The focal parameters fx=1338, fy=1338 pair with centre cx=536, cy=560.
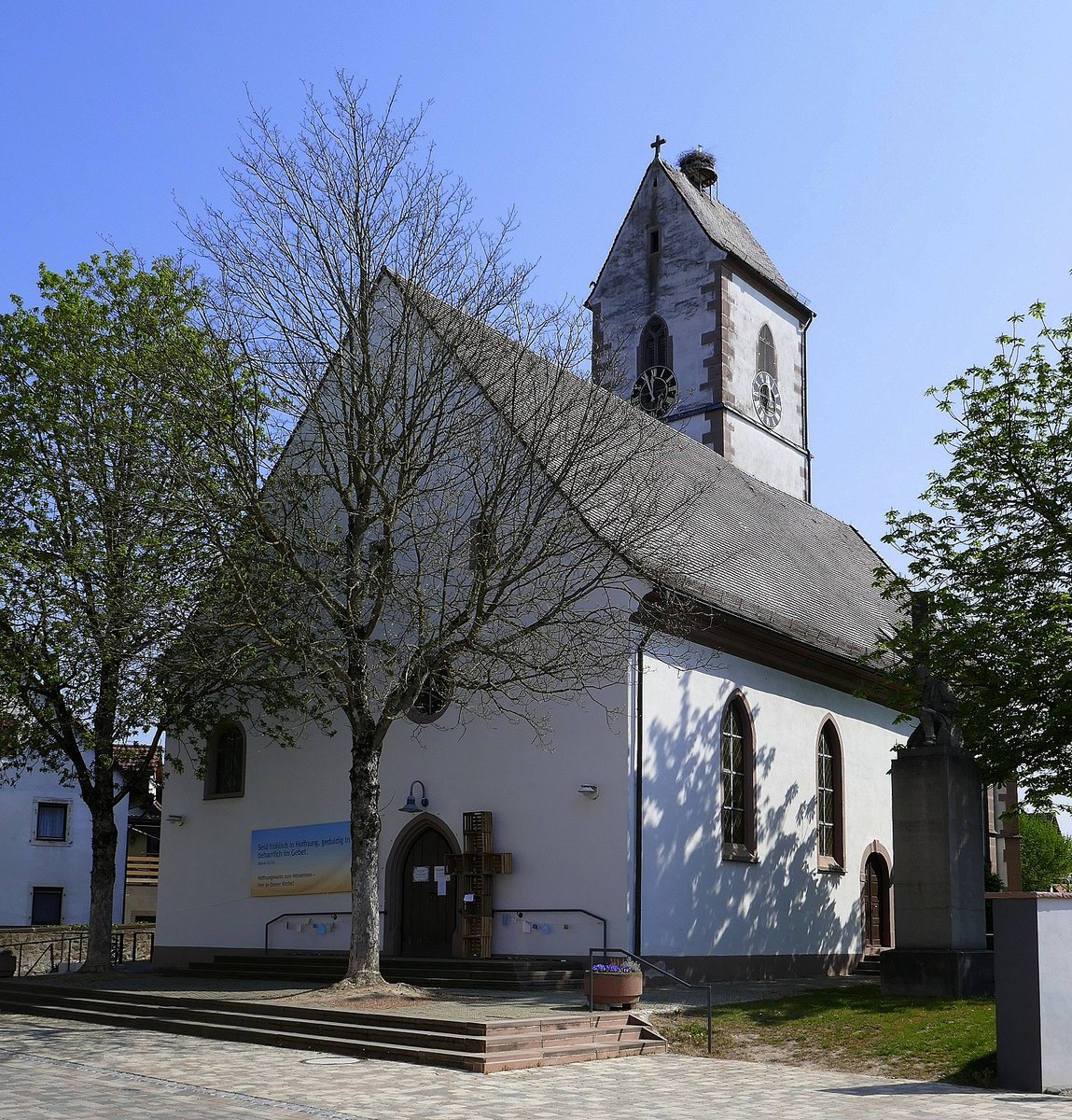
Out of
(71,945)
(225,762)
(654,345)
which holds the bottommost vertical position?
(71,945)

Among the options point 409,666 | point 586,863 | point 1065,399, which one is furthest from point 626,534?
point 1065,399

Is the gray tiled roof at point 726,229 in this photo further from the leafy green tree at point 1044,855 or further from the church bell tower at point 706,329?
the leafy green tree at point 1044,855

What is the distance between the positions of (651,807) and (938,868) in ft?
13.7

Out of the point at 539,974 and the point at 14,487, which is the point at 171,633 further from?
the point at 539,974

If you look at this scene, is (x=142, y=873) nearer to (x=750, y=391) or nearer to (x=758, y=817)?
(x=750, y=391)

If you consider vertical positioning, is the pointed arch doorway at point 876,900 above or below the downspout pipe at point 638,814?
below

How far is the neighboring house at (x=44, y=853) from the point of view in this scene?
44.6m

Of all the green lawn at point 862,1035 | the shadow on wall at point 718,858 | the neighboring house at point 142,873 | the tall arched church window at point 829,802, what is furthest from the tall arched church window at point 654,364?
the neighboring house at point 142,873

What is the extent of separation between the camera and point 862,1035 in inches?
594

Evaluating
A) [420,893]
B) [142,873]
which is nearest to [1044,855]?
[142,873]

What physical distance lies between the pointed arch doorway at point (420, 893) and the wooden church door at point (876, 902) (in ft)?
30.1

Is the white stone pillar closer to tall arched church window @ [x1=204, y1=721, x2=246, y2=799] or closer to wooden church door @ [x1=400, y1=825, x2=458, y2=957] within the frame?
wooden church door @ [x1=400, y1=825, x2=458, y2=957]

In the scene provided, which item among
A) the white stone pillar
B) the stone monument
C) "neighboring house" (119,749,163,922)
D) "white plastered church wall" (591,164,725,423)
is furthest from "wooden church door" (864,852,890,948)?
"neighboring house" (119,749,163,922)

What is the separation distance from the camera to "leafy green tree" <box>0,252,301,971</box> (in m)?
20.2
